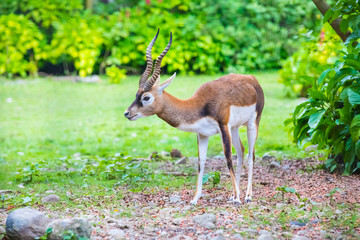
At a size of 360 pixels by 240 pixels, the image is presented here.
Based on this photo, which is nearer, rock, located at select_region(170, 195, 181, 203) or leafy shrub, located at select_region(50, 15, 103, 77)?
rock, located at select_region(170, 195, 181, 203)

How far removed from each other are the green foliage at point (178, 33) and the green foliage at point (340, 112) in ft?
24.7

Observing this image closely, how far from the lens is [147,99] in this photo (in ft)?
16.8

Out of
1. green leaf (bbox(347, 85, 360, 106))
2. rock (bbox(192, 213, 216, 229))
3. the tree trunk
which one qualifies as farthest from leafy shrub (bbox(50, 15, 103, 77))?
rock (bbox(192, 213, 216, 229))

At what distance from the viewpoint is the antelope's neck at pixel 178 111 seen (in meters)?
5.16

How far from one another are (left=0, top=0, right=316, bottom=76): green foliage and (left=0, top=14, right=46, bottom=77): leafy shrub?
86 mm

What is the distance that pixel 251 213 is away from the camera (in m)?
4.80

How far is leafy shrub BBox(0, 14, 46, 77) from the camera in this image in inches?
549

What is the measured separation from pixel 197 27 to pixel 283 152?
22.6 feet

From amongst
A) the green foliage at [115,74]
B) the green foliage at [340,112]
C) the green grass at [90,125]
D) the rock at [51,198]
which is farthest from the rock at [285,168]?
the green foliage at [115,74]

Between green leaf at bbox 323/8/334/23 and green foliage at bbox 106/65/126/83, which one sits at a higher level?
green leaf at bbox 323/8/334/23

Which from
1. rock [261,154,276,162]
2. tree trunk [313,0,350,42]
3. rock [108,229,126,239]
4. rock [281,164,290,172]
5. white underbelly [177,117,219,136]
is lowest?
rock [261,154,276,162]

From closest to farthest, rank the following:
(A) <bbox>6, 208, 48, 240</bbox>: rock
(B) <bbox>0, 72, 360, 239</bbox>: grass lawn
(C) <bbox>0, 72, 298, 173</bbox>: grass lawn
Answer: (A) <bbox>6, 208, 48, 240</bbox>: rock
(B) <bbox>0, 72, 360, 239</bbox>: grass lawn
(C) <bbox>0, 72, 298, 173</bbox>: grass lawn

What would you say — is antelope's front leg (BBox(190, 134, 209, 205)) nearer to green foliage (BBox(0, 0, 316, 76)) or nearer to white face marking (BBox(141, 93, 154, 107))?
white face marking (BBox(141, 93, 154, 107))

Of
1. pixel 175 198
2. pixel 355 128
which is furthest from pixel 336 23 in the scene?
pixel 175 198
